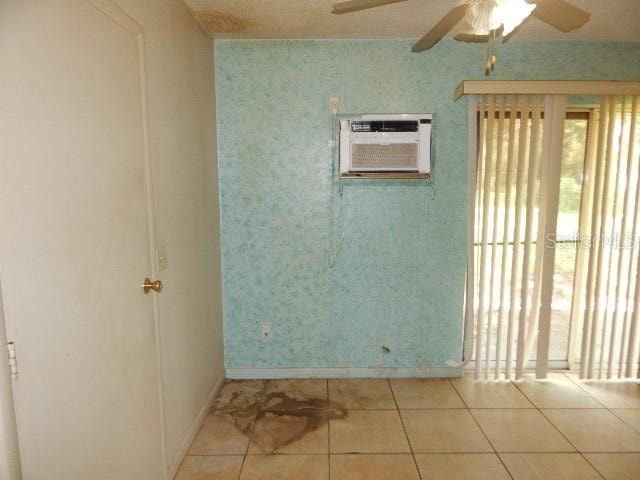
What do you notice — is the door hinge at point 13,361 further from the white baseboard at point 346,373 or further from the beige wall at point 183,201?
the white baseboard at point 346,373

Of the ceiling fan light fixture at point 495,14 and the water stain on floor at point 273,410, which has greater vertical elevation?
the ceiling fan light fixture at point 495,14

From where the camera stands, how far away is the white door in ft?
3.00

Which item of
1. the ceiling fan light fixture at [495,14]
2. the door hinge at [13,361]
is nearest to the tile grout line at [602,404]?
the ceiling fan light fixture at [495,14]

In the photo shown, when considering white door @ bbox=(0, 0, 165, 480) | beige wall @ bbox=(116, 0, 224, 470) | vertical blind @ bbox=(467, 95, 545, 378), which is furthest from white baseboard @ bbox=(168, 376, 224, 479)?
vertical blind @ bbox=(467, 95, 545, 378)

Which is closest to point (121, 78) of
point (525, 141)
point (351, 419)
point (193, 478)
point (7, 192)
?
point (7, 192)

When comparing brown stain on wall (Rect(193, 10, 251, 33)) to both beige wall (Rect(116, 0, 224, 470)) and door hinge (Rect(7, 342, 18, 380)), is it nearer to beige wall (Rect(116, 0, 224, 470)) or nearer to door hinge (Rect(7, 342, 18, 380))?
beige wall (Rect(116, 0, 224, 470))

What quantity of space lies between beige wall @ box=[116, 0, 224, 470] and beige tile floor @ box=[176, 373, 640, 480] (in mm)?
297

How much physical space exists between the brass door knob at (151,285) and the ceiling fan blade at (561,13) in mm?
1917

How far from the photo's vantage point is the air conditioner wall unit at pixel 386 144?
249 cm

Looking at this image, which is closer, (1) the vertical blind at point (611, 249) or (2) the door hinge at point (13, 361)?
(2) the door hinge at point (13, 361)

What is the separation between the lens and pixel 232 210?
269 centimetres

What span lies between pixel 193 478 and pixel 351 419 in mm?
970

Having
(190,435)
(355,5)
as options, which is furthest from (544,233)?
(190,435)

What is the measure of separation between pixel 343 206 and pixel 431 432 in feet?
5.20
